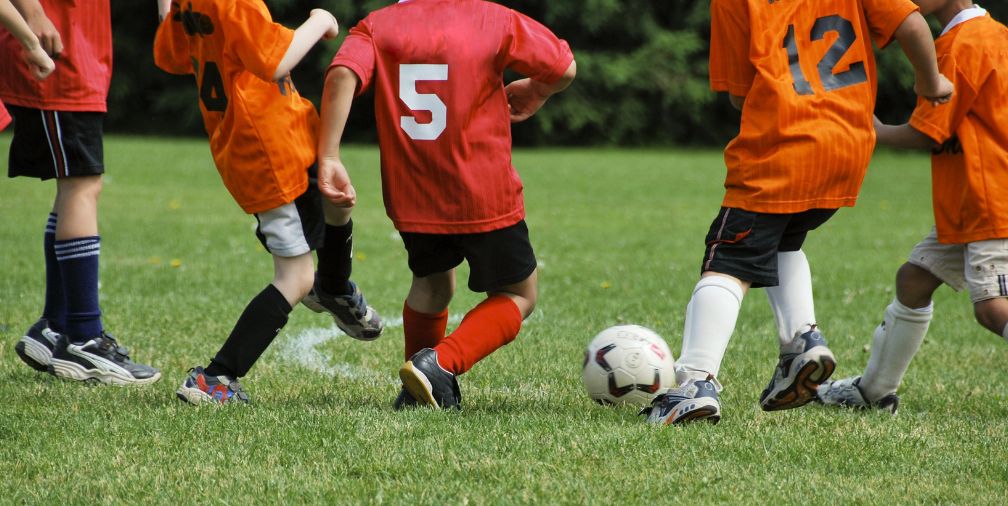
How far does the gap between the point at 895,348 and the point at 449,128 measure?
1.82 metres

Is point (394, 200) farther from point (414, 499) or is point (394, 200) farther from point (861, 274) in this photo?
point (861, 274)

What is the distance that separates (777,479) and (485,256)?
1.24 m

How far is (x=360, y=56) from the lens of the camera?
3660 millimetres

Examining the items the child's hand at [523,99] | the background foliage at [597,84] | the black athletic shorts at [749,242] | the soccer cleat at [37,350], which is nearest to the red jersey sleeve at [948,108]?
the black athletic shorts at [749,242]

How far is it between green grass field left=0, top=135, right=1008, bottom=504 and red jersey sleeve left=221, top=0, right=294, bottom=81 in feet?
3.62

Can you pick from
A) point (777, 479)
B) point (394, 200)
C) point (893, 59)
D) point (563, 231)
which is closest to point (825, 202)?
point (777, 479)

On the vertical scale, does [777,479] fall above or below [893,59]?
above

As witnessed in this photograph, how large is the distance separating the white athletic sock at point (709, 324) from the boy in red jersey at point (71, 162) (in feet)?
6.76

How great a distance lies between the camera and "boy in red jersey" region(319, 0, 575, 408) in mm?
3707

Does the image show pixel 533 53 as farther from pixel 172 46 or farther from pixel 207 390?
pixel 207 390

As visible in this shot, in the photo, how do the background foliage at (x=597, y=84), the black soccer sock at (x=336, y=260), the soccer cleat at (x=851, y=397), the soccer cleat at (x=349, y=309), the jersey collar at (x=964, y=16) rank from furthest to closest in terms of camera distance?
the background foliage at (x=597, y=84)
the soccer cleat at (x=349, y=309)
the black soccer sock at (x=336, y=260)
the soccer cleat at (x=851, y=397)
the jersey collar at (x=964, y=16)

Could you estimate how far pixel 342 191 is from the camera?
369 cm

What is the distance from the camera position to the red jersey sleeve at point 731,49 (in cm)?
369

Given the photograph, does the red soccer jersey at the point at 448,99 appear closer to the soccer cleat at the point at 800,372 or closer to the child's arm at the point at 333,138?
the child's arm at the point at 333,138
